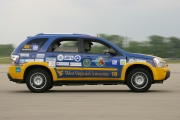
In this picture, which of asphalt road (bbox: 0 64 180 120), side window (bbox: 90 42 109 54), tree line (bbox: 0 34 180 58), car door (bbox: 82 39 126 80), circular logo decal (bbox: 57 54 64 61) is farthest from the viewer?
tree line (bbox: 0 34 180 58)

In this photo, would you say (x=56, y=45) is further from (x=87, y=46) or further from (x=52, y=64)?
(x=87, y=46)

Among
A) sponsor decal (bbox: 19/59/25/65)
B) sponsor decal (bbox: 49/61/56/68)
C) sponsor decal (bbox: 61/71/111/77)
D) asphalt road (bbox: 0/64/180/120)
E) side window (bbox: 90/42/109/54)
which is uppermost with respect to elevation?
side window (bbox: 90/42/109/54)

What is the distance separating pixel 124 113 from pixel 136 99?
281cm

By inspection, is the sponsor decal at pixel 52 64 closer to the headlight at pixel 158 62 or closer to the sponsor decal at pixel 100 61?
the sponsor decal at pixel 100 61

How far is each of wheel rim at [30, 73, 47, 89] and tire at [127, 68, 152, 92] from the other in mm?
2411

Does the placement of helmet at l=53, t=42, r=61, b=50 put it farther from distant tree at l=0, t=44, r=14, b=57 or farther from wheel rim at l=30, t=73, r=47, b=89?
distant tree at l=0, t=44, r=14, b=57

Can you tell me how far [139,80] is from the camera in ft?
48.9

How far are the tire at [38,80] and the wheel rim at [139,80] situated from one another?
7.90ft

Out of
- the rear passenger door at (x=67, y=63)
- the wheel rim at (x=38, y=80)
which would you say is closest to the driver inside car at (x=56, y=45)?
the rear passenger door at (x=67, y=63)

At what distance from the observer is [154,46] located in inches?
3022

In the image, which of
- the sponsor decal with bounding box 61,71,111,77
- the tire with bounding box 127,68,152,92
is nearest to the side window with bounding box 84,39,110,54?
the sponsor decal with bounding box 61,71,111,77

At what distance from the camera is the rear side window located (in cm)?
1510

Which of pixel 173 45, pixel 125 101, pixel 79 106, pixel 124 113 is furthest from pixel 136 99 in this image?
pixel 173 45

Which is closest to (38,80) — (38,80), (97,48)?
(38,80)
